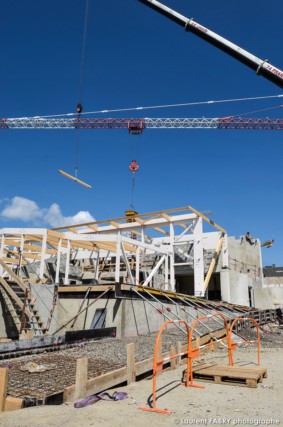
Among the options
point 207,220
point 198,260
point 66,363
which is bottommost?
point 66,363

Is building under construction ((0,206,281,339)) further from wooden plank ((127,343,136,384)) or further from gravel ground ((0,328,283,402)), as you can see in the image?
wooden plank ((127,343,136,384))

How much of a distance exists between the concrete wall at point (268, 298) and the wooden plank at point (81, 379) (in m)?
31.9

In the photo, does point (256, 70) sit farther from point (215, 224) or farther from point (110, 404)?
point (215, 224)

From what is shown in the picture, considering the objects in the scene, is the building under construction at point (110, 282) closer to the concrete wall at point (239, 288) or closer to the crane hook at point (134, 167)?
the concrete wall at point (239, 288)

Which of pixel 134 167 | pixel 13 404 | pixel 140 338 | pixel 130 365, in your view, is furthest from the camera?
pixel 134 167

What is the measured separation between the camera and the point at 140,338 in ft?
47.0

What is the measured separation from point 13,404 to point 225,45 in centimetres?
1504

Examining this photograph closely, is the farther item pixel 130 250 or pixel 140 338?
pixel 130 250

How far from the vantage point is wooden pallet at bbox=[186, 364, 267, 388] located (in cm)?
773

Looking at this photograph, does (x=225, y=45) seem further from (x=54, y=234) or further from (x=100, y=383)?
(x=100, y=383)

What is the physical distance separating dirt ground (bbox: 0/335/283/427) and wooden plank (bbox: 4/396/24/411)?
0.43 ft

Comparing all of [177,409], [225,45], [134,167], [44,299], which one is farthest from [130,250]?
[134,167]

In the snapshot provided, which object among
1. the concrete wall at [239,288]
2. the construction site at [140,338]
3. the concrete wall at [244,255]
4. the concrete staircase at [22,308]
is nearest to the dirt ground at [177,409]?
the construction site at [140,338]

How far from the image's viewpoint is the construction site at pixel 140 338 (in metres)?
6.12
